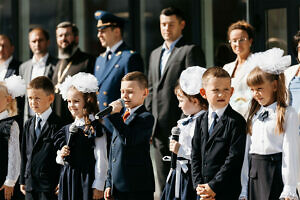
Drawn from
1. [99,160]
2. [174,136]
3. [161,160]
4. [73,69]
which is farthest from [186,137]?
[73,69]

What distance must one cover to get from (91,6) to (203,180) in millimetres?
4836

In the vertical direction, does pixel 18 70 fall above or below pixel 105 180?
above

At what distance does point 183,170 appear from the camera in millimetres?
4883

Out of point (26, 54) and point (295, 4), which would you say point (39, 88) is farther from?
point (26, 54)

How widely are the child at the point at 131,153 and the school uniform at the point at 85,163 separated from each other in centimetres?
25

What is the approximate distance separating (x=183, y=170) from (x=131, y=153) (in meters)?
0.44

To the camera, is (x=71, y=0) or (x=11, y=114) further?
(x=71, y=0)

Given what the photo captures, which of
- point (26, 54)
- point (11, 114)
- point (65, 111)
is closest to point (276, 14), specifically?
point (65, 111)

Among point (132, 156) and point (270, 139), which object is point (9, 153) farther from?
point (270, 139)

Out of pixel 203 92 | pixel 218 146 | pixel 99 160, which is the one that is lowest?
pixel 99 160

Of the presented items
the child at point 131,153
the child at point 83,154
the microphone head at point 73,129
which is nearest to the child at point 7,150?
the child at point 83,154

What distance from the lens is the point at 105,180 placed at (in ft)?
17.6

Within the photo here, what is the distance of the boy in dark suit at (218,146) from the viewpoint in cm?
449

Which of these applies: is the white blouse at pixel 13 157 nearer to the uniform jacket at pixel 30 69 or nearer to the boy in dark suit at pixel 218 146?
the uniform jacket at pixel 30 69
